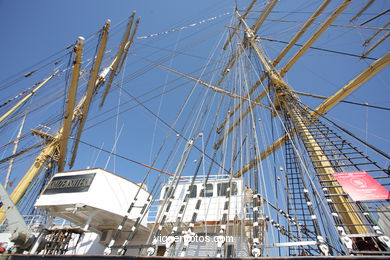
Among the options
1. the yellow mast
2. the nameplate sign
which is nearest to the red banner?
the yellow mast

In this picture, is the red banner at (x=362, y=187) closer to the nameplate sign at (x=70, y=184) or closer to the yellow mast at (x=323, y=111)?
the yellow mast at (x=323, y=111)

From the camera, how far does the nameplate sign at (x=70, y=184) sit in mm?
7383

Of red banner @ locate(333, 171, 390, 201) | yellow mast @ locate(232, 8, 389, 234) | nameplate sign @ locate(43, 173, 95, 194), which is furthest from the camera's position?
nameplate sign @ locate(43, 173, 95, 194)

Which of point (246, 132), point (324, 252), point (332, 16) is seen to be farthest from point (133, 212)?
point (332, 16)

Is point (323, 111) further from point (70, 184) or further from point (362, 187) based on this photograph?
point (70, 184)

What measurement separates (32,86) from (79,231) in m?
9.65

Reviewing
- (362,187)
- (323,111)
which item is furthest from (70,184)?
(323,111)

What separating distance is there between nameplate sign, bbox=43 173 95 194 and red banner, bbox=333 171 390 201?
8140mm

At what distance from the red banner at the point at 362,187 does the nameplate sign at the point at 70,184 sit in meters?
8.14

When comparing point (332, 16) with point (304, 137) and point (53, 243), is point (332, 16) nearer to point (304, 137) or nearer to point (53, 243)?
point (304, 137)

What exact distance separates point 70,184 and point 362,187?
9411 mm

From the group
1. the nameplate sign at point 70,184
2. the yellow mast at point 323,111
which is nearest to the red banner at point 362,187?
the yellow mast at point 323,111

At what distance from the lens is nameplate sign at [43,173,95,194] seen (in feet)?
24.2

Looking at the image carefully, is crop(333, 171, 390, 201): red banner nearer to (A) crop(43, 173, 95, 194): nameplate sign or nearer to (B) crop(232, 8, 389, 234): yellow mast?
(B) crop(232, 8, 389, 234): yellow mast
